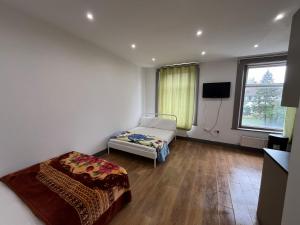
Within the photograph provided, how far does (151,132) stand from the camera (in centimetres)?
396

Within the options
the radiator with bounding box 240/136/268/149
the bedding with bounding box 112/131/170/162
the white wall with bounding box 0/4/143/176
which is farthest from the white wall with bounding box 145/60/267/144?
the white wall with bounding box 0/4/143/176

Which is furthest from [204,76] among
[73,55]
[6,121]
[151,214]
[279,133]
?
[6,121]

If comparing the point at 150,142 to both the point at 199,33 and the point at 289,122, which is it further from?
the point at 289,122

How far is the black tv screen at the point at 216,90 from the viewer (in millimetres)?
3818

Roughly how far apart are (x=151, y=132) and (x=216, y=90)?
2.27 meters

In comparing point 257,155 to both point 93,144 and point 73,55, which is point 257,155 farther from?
point 73,55

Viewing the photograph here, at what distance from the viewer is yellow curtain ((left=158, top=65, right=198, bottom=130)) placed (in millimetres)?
4219

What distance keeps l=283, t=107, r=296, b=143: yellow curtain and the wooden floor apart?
820 mm

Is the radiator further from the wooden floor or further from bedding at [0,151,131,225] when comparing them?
bedding at [0,151,131,225]

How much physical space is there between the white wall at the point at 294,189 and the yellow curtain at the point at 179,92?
351 centimetres

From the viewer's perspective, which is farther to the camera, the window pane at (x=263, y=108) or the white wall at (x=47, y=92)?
the window pane at (x=263, y=108)

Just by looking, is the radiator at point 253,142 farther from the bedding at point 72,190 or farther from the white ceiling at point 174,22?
the bedding at point 72,190

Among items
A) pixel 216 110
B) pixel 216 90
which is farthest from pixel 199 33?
pixel 216 110

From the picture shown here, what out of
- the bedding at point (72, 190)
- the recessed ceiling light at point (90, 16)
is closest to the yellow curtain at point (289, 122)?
the bedding at point (72, 190)
